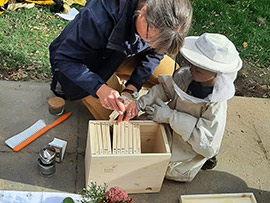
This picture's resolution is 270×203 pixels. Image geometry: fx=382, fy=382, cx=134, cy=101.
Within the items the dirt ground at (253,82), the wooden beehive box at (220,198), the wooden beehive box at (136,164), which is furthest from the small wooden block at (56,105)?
the dirt ground at (253,82)

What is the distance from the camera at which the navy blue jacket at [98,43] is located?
2602 millimetres

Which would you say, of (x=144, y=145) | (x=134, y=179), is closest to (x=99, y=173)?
(x=134, y=179)

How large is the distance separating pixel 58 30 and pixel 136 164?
2404mm

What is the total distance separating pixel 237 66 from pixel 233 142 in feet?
3.79

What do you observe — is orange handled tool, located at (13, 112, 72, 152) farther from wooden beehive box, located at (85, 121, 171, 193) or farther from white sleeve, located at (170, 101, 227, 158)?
white sleeve, located at (170, 101, 227, 158)

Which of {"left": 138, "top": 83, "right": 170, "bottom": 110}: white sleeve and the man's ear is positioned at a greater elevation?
the man's ear

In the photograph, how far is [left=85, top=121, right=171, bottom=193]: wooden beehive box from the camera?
8.41 ft

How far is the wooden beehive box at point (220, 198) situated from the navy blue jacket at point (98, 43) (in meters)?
0.97

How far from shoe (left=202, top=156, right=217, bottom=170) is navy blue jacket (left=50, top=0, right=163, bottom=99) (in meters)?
0.84

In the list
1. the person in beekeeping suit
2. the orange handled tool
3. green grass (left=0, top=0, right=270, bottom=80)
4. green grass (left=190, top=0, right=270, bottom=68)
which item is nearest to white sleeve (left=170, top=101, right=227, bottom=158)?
the person in beekeeping suit

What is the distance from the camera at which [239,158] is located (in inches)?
133

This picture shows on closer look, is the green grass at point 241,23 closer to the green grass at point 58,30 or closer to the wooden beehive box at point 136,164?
the green grass at point 58,30

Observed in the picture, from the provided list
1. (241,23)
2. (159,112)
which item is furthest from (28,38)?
(241,23)

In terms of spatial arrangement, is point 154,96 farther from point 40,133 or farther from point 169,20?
point 40,133
